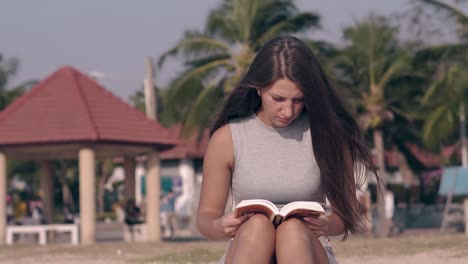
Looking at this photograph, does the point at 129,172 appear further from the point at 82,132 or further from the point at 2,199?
the point at 82,132

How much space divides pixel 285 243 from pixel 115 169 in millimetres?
58951

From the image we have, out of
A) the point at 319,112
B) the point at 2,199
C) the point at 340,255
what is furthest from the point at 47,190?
the point at 319,112

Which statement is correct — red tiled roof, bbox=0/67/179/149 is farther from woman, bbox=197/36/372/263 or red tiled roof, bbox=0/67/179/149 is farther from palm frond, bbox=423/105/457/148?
woman, bbox=197/36/372/263

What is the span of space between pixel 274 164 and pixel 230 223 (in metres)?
0.41

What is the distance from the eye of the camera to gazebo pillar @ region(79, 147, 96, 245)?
73.0 ft

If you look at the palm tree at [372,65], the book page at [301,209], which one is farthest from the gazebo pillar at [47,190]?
the book page at [301,209]

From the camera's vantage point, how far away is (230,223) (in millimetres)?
4262

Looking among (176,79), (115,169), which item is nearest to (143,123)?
(176,79)

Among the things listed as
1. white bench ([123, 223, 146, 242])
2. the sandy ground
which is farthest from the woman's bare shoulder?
white bench ([123, 223, 146, 242])

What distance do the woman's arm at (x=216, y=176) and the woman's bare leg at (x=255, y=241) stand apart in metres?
0.34

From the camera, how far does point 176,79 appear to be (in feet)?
105

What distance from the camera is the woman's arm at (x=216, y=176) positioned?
4535mm

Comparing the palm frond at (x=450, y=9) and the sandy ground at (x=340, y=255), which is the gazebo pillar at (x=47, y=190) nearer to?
the sandy ground at (x=340, y=255)

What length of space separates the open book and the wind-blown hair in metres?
0.32
